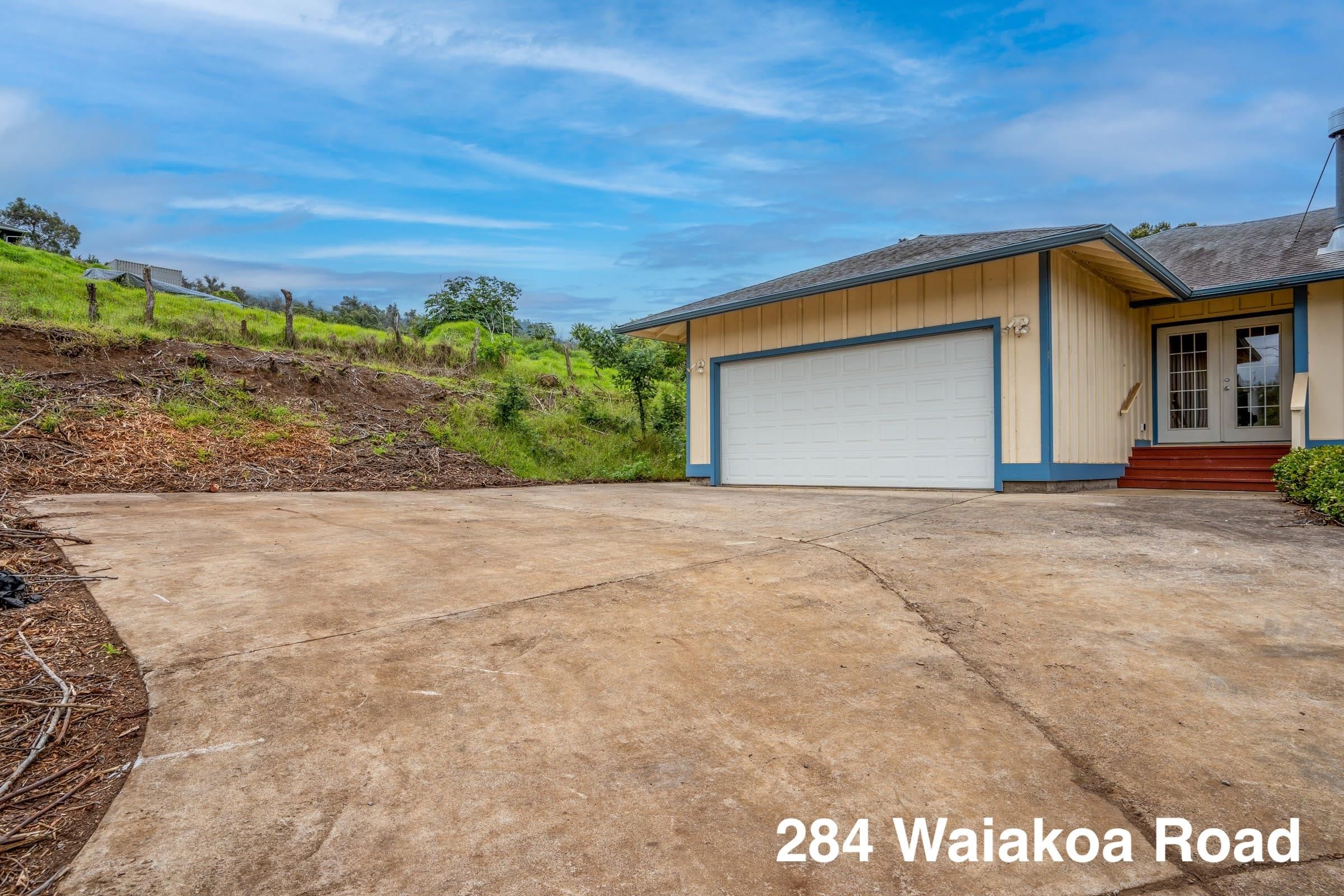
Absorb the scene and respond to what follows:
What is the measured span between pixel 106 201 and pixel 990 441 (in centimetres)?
3010

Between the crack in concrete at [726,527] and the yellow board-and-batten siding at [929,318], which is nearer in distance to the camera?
the crack in concrete at [726,527]

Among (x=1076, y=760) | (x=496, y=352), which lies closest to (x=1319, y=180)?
(x=1076, y=760)

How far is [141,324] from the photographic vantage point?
11.6 metres

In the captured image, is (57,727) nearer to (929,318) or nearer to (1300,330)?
(929,318)

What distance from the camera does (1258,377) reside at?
921cm

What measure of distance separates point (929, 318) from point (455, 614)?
23.9 feet

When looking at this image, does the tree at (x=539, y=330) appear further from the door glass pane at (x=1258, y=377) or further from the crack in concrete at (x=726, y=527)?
the door glass pane at (x=1258, y=377)

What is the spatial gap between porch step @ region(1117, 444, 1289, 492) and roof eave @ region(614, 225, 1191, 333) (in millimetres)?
2193

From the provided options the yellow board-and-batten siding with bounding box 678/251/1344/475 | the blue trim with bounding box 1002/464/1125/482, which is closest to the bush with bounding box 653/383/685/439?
the yellow board-and-batten siding with bounding box 678/251/1344/475

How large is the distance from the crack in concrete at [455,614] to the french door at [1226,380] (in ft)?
30.0

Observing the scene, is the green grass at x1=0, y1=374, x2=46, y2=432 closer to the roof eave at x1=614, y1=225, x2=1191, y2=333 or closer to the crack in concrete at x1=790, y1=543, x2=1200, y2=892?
the roof eave at x1=614, y1=225, x2=1191, y2=333

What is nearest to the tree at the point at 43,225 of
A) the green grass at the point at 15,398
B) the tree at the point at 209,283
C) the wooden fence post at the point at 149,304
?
the tree at the point at 209,283

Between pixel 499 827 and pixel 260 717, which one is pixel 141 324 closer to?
pixel 260 717

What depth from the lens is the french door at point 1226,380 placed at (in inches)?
355
